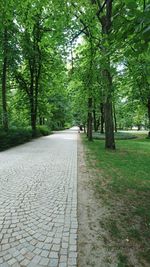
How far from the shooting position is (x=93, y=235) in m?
3.22

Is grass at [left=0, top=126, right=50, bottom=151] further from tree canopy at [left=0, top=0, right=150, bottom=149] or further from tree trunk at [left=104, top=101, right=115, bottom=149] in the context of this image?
tree trunk at [left=104, top=101, right=115, bottom=149]

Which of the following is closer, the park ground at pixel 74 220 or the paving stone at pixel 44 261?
the paving stone at pixel 44 261

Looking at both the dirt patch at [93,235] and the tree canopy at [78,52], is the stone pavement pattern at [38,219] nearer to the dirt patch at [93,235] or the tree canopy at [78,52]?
the dirt patch at [93,235]

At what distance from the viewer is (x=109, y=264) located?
2.55m

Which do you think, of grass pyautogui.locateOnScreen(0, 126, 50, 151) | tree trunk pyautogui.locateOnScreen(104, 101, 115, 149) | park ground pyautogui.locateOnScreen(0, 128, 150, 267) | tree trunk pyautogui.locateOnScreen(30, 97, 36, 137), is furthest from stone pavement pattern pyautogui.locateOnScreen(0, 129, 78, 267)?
tree trunk pyautogui.locateOnScreen(30, 97, 36, 137)

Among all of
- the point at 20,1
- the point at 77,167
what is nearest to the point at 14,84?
the point at 20,1

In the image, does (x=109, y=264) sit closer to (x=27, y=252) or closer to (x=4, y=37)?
(x=27, y=252)

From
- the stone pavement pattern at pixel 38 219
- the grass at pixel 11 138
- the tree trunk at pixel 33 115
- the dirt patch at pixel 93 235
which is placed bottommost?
the dirt patch at pixel 93 235

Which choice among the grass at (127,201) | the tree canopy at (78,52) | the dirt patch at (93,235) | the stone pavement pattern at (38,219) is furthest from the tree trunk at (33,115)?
the dirt patch at (93,235)

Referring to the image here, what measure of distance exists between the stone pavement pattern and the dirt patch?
12cm

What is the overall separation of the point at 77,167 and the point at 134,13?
20.6 ft

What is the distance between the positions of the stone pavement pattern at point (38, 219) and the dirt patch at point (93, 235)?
121 mm

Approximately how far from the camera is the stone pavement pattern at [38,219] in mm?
2705

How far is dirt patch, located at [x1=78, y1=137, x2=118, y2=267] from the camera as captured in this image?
264cm
